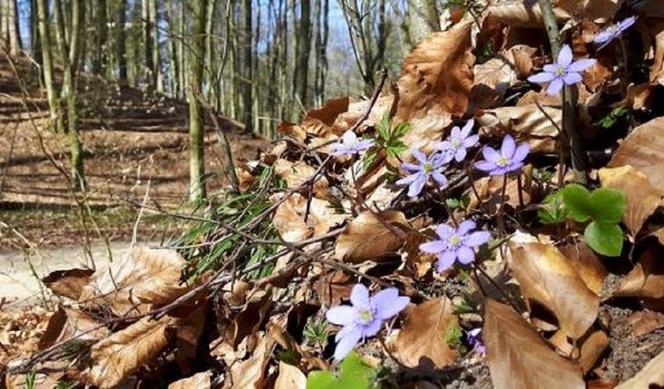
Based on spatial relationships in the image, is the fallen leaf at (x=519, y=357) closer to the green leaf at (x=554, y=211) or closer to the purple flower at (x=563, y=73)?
the green leaf at (x=554, y=211)

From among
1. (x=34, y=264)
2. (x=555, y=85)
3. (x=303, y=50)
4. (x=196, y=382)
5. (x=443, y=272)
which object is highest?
(x=303, y=50)

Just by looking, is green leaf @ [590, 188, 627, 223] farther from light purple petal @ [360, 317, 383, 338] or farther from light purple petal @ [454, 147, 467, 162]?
light purple petal @ [360, 317, 383, 338]

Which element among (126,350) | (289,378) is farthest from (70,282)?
(289,378)

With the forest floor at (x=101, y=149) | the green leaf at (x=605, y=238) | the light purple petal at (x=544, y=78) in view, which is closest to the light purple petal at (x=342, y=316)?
the green leaf at (x=605, y=238)

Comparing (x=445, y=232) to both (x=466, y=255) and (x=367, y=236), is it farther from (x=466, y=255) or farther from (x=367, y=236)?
(x=367, y=236)

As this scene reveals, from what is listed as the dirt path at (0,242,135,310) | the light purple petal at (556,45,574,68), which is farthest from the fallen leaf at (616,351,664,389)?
the dirt path at (0,242,135,310)
